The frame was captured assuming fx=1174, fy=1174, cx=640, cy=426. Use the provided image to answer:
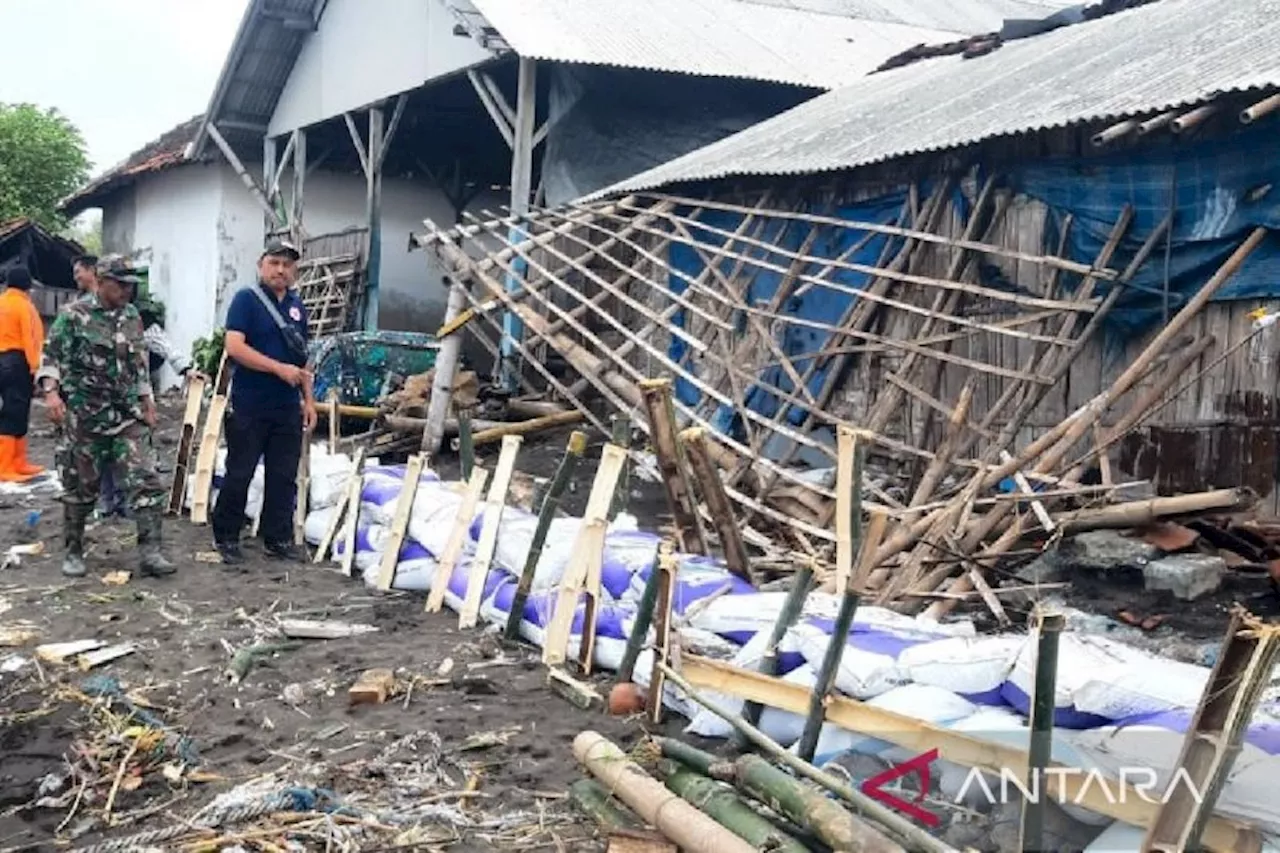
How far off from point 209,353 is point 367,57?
4.08m

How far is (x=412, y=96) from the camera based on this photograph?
14195 millimetres

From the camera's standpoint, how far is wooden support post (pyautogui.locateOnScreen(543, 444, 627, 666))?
13.9 feet

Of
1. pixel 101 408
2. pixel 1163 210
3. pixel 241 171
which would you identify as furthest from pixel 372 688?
pixel 241 171

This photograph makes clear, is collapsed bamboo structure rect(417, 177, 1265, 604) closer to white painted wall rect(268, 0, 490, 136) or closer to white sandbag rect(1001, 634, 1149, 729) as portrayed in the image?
white sandbag rect(1001, 634, 1149, 729)

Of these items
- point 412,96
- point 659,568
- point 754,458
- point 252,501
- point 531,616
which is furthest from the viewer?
point 412,96

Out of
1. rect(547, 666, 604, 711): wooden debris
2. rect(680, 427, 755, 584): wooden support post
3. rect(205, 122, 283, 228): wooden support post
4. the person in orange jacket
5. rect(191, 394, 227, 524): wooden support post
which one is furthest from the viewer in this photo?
rect(205, 122, 283, 228): wooden support post

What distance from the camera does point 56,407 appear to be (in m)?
5.97

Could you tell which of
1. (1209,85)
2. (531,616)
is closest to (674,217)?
A: (1209,85)

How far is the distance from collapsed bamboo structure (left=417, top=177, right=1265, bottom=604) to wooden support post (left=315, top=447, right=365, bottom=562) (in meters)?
1.70

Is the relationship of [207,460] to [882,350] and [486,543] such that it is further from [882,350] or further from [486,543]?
[882,350]

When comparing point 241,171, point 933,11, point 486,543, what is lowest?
point 486,543

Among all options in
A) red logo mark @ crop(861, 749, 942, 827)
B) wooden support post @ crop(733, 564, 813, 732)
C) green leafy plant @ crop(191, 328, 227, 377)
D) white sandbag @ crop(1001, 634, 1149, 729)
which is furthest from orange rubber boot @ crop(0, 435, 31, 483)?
white sandbag @ crop(1001, 634, 1149, 729)

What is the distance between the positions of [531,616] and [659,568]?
3.67 feet

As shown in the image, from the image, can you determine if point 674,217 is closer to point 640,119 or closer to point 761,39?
point 640,119
